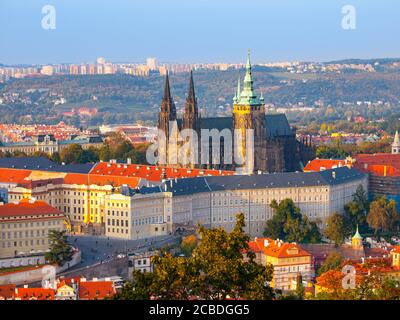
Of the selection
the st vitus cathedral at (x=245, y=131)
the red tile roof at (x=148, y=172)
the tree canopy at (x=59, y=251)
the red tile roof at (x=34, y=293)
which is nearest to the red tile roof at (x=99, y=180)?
the red tile roof at (x=148, y=172)

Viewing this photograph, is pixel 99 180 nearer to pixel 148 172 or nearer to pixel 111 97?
pixel 148 172

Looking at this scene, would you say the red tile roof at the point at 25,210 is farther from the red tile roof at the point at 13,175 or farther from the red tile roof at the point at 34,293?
the red tile roof at the point at 34,293

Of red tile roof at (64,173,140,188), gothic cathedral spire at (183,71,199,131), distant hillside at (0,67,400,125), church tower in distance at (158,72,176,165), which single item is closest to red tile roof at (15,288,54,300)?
red tile roof at (64,173,140,188)

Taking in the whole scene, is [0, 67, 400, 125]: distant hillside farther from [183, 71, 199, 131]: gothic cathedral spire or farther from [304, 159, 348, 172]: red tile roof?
[304, 159, 348, 172]: red tile roof

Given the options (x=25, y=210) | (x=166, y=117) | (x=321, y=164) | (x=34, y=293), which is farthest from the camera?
(x=321, y=164)

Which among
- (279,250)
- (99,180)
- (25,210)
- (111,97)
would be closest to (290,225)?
(99,180)

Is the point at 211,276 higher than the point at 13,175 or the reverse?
higher
